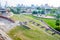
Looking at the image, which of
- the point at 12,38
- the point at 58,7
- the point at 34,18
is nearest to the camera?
the point at 12,38

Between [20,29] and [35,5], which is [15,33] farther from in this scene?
[35,5]

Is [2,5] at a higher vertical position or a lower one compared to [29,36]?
higher

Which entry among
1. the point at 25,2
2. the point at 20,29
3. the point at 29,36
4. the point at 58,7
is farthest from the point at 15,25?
the point at 58,7

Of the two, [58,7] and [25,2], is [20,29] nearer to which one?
[25,2]

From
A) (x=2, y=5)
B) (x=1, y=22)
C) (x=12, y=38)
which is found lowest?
(x=12, y=38)

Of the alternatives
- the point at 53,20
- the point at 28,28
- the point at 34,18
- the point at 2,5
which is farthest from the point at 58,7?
the point at 2,5

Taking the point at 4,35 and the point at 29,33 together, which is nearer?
the point at 4,35

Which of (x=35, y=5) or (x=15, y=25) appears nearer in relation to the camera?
(x=15, y=25)

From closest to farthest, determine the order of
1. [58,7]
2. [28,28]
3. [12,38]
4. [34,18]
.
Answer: [12,38] < [28,28] < [34,18] < [58,7]

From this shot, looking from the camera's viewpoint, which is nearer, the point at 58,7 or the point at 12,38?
the point at 12,38
